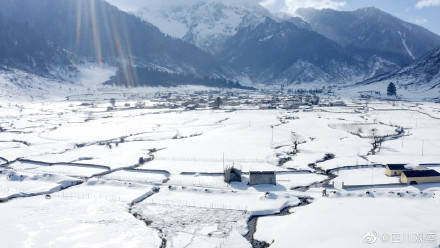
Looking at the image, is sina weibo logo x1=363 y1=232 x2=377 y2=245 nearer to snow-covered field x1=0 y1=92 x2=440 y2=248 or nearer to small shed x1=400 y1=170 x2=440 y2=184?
snow-covered field x1=0 y1=92 x2=440 y2=248

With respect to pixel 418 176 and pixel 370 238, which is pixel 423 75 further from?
pixel 370 238

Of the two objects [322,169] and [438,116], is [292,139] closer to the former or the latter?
[322,169]

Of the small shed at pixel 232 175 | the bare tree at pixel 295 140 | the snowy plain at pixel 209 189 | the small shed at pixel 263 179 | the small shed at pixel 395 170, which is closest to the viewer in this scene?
the snowy plain at pixel 209 189

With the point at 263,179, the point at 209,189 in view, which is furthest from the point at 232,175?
the point at 209,189

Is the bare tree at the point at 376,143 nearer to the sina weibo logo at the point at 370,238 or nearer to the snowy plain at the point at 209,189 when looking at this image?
the snowy plain at the point at 209,189

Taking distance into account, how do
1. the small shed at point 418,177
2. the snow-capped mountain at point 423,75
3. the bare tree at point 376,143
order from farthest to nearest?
the snow-capped mountain at point 423,75
the bare tree at point 376,143
the small shed at point 418,177

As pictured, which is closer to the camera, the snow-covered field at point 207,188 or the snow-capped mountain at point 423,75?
the snow-covered field at point 207,188

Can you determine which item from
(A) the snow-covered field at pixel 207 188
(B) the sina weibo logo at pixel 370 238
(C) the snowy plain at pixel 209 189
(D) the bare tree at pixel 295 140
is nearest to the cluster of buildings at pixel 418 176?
(C) the snowy plain at pixel 209 189

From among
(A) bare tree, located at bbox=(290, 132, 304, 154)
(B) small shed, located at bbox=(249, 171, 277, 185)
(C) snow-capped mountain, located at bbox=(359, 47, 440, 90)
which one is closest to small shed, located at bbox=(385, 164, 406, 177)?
(B) small shed, located at bbox=(249, 171, 277, 185)
